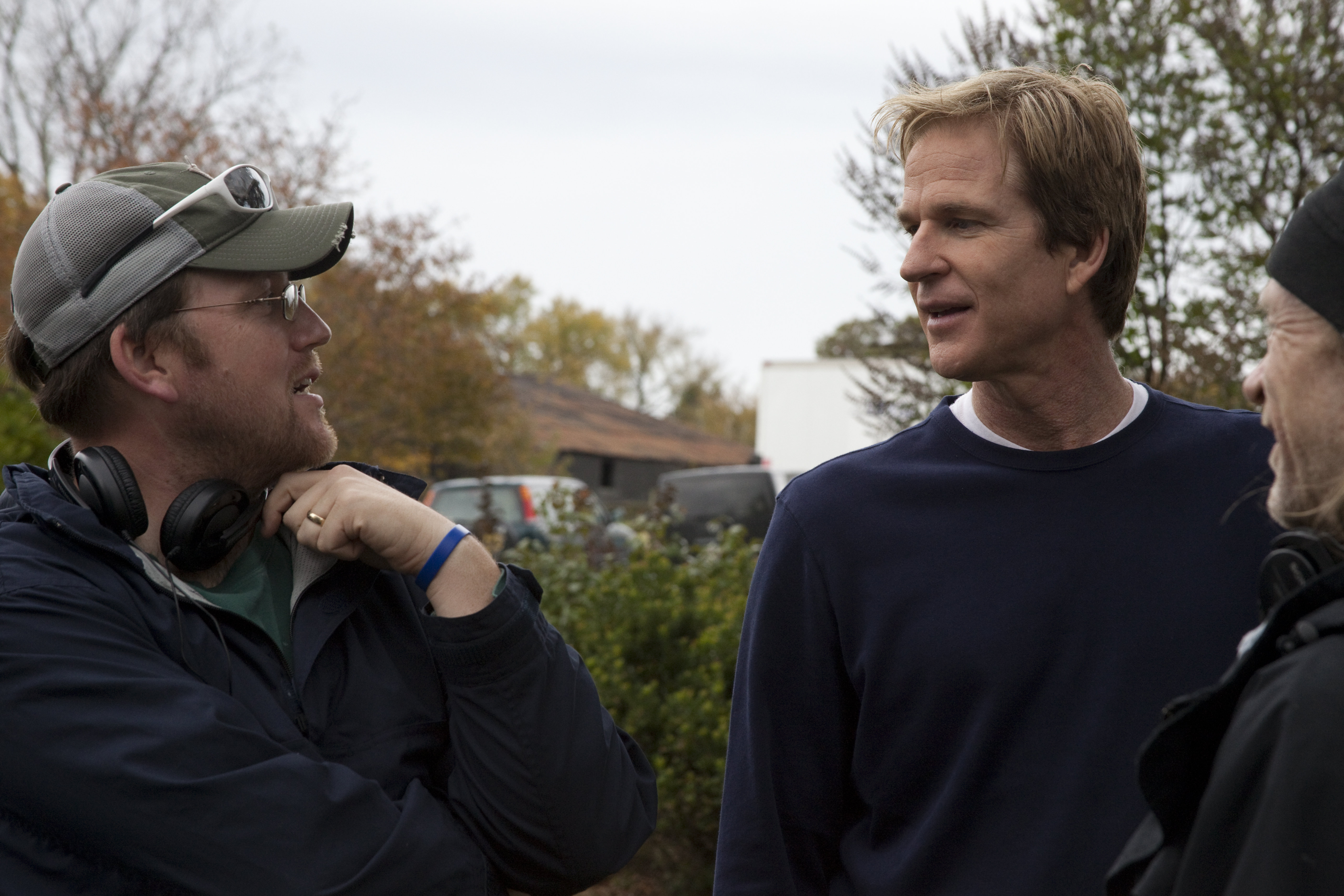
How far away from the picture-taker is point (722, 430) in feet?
211

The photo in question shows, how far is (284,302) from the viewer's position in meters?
2.17

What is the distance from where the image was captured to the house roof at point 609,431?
136 ft

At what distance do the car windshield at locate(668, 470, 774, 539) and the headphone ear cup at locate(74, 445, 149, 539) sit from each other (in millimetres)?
14107

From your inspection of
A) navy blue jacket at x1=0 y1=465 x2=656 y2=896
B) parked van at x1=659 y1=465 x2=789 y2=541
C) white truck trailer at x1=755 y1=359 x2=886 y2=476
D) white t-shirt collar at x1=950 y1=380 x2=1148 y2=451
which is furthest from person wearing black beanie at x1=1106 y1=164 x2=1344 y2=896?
white truck trailer at x1=755 y1=359 x2=886 y2=476

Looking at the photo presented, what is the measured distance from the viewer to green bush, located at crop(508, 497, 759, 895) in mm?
4988

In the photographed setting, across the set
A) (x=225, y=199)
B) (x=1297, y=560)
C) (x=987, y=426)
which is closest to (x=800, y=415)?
(x=987, y=426)

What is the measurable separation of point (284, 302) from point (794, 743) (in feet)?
4.13

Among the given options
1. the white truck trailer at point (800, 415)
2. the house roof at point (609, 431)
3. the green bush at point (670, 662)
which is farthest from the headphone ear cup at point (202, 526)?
the house roof at point (609, 431)

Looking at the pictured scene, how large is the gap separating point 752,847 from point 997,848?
451mm

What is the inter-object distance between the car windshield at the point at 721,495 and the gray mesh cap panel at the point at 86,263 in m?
14.1

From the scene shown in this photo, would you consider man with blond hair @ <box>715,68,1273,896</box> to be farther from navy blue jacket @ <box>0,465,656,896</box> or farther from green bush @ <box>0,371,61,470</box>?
green bush @ <box>0,371,61,470</box>

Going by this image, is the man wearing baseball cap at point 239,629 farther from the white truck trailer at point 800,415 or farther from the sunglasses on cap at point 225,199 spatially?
the white truck trailer at point 800,415

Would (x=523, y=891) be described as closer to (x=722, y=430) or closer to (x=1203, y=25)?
(x=1203, y=25)

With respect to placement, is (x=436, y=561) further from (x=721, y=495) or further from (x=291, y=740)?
(x=721, y=495)
